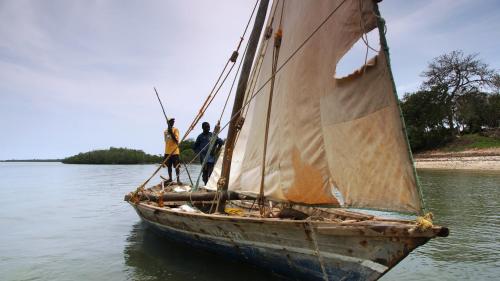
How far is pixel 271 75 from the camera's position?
7164mm

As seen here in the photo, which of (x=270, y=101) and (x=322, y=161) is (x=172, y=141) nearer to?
(x=270, y=101)

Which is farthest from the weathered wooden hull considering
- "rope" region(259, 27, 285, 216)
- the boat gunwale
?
"rope" region(259, 27, 285, 216)

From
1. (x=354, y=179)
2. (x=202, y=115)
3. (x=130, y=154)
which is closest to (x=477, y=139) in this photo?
(x=202, y=115)

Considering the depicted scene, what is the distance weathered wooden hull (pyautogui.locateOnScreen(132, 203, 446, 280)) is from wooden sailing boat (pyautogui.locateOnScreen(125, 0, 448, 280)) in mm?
14

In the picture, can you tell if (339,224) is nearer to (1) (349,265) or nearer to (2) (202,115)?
(1) (349,265)

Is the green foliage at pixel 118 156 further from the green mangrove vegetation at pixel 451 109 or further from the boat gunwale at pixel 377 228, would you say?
the boat gunwale at pixel 377 228

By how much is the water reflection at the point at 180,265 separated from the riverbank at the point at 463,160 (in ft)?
102

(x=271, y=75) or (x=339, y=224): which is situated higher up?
(x=271, y=75)

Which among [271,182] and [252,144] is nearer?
[271,182]

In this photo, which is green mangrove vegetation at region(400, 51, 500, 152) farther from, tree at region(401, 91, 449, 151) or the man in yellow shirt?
the man in yellow shirt

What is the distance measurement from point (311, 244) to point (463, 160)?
36.6 metres

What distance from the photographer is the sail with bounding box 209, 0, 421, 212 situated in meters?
4.73

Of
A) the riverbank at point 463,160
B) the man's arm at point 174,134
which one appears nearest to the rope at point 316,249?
the man's arm at point 174,134

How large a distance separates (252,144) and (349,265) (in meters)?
3.10
